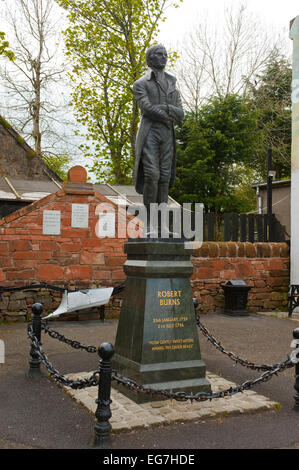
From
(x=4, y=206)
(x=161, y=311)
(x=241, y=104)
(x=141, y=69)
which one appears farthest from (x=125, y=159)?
(x=161, y=311)

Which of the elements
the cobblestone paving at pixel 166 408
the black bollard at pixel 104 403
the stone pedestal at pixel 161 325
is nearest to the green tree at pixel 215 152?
the stone pedestal at pixel 161 325

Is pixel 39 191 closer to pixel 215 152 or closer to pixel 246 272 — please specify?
pixel 246 272

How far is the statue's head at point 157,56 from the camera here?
5773 millimetres

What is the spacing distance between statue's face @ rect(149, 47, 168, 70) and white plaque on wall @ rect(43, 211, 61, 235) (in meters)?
5.12

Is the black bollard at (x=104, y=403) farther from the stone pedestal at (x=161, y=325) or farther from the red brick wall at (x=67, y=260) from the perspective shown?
the red brick wall at (x=67, y=260)

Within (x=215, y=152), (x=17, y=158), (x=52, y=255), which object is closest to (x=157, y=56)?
(x=52, y=255)

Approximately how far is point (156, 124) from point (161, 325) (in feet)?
7.93

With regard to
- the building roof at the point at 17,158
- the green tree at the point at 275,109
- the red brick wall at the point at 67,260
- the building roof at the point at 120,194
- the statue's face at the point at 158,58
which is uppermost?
the green tree at the point at 275,109

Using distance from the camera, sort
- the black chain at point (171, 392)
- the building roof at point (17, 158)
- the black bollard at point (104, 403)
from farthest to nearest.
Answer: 1. the building roof at point (17, 158)
2. the black chain at point (171, 392)
3. the black bollard at point (104, 403)

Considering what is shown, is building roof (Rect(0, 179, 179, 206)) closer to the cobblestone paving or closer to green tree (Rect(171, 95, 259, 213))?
green tree (Rect(171, 95, 259, 213))

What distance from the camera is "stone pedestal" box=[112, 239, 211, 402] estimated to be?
5.15 meters

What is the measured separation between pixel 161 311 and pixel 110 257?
18.3 ft

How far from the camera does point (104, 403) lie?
4.05 metres
